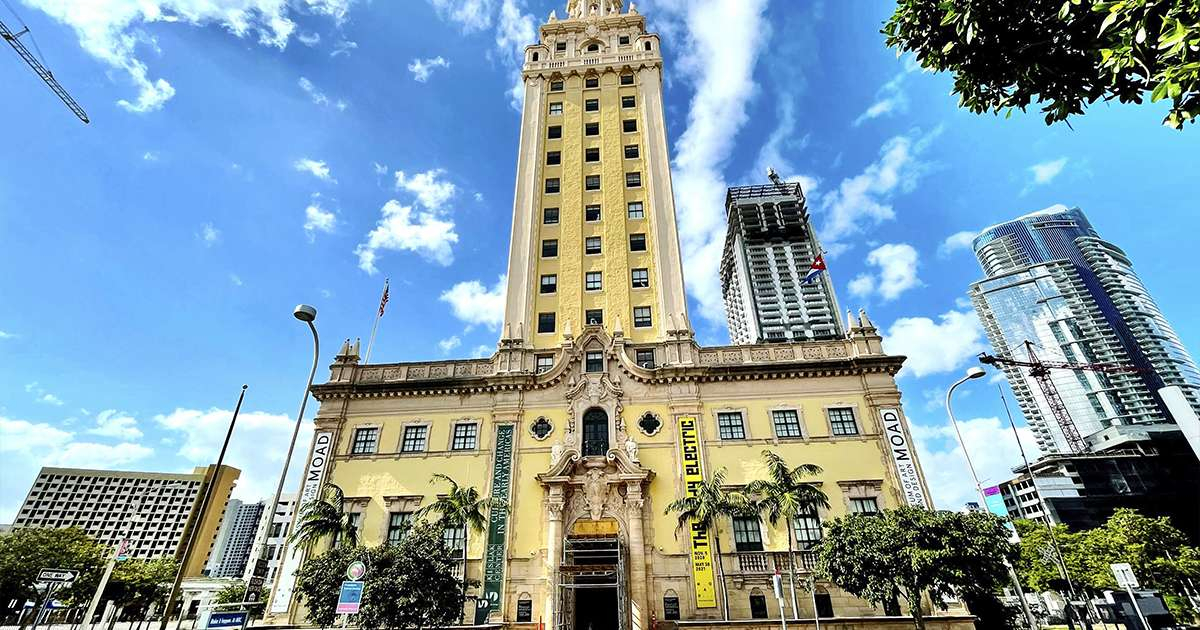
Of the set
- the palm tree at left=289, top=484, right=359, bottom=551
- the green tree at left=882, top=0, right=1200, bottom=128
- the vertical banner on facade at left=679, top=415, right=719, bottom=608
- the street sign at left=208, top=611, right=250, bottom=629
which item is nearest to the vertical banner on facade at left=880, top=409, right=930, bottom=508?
the vertical banner on facade at left=679, top=415, right=719, bottom=608

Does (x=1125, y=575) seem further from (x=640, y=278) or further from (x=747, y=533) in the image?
(x=640, y=278)

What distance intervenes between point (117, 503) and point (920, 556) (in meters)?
211

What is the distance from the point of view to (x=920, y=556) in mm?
21250

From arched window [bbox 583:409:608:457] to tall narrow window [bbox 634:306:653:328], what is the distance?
779 centimetres

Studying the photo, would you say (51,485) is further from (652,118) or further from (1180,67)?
(1180,67)

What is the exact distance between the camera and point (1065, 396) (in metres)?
154

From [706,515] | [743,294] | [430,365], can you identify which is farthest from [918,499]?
[743,294]

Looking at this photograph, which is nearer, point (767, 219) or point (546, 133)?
point (546, 133)

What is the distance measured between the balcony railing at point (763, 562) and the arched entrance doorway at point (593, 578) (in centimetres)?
569

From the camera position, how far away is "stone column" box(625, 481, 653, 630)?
2664 centimetres

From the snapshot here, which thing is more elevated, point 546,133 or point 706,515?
point 546,133

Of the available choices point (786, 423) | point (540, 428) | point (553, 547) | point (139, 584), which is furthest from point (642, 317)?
point (139, 584)

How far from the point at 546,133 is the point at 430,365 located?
24470 millimetres

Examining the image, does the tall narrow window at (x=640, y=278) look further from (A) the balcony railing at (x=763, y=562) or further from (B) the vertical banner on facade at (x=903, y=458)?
(A) the balcony railing at (x=763, y=562)
